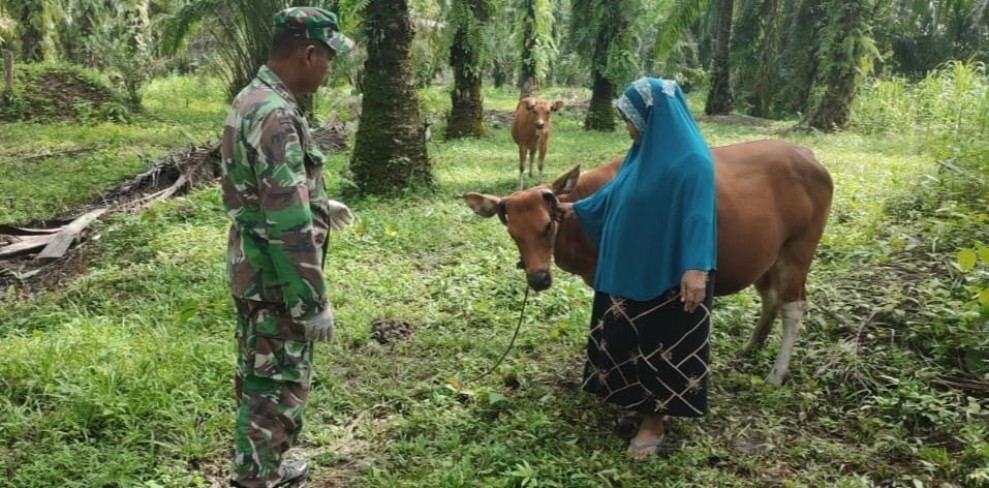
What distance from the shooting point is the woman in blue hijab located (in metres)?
3.41

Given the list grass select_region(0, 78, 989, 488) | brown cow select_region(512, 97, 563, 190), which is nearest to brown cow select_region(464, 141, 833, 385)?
grass select_region(0, 78, 989, 488)

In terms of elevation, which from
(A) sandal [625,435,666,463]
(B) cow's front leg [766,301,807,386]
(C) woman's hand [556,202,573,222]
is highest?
(C) woman's hand [556,202,573,222]

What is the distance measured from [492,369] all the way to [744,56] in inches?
835

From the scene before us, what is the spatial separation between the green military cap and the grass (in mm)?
2085

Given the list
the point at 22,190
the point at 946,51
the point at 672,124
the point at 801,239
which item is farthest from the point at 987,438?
the point at 946,51

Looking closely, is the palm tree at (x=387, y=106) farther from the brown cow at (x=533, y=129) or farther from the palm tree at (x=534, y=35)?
the palm tree at (x=534, y=35)

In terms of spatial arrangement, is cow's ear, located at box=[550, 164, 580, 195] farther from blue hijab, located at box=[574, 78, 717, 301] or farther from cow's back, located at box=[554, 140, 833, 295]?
blue hijab, located at box=[574, 78, 717, 301]

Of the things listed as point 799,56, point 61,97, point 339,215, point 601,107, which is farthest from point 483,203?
point 799,56

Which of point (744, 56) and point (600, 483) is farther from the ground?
point (744, 56)

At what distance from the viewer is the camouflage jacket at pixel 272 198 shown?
2.71 metres

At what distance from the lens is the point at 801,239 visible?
179 inches

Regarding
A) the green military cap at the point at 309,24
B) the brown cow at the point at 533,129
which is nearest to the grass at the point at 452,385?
the green military cap at the point at 309,24

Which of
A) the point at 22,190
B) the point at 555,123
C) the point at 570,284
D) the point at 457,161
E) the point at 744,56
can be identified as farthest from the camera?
the point at 744,56

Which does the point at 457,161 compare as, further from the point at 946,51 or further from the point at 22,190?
the point at 946,51
